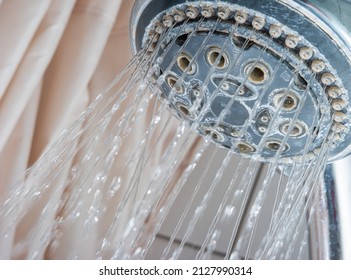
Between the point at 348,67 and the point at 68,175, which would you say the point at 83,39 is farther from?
the point at 348,67

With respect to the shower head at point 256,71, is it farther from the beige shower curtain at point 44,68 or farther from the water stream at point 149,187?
the beige shower curtain at point 44,68

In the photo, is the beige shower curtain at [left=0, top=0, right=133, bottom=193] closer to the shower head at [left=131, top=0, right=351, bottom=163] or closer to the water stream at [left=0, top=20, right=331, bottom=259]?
the water stream at [left=0, top=20, right=331, bottom=259]

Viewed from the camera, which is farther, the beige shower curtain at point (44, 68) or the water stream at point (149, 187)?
the beige shower curtain at point (44, 68)

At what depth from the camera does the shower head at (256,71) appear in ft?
1.54

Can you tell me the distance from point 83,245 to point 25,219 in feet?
0.42

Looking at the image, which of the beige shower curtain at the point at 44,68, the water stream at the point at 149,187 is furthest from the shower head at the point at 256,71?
the beige shower curtain at the point at 44,68

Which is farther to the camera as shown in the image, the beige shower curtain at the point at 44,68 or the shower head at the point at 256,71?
the beige shower curtain at the point at 44,68

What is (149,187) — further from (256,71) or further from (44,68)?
(256,71)

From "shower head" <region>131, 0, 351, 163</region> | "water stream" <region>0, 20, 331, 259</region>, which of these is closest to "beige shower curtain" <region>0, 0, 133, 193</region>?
"water stream" <region>0, 20, 331, 259</region>

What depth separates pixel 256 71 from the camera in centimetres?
50

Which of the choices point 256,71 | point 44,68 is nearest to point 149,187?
point 44,68

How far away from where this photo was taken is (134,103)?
0.67 meters

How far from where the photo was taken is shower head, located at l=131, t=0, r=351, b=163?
470 millimetres
